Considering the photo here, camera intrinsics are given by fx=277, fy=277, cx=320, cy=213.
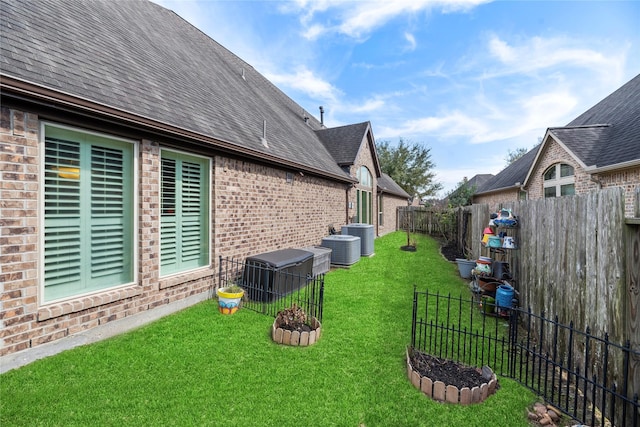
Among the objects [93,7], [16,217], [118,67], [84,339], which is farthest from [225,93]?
[84,339]

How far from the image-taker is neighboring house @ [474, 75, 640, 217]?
8148 mm

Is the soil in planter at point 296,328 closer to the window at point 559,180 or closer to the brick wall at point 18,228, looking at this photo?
the brick wall at point 18,228

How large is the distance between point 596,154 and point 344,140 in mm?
10326

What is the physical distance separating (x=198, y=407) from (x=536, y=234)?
5432 millimetres

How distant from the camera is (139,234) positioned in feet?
15.2

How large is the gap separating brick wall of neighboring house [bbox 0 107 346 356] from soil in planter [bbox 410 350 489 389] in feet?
14.3

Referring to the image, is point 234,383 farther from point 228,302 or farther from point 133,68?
point 133,68

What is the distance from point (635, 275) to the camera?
2451 millimetres

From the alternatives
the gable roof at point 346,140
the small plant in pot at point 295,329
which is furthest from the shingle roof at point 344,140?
the small plant in pot at point 295,329

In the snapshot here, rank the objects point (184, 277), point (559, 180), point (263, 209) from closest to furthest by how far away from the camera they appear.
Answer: point (184, 277) → point (263, 209) → point (559, 180)

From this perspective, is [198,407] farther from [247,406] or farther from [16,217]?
[16,217]

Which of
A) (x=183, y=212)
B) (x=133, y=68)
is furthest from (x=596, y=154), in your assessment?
(x=133, y=68)

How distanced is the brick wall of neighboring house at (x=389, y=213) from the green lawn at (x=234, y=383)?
1519 cm

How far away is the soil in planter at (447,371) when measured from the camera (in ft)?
10.3
